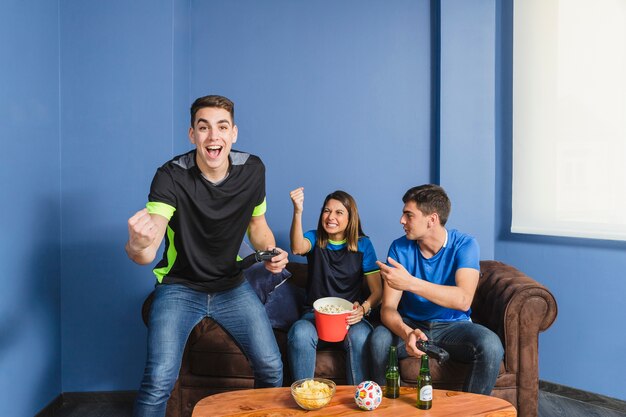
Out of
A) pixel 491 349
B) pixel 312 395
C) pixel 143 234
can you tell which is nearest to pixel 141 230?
pixel 143 234

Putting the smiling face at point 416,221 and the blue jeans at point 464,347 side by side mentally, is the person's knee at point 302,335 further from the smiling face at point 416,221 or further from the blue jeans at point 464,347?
the smiling face at point 416,221

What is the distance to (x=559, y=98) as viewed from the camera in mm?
2887

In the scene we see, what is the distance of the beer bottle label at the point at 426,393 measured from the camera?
5.36 ft

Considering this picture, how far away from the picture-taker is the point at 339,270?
2.67 m

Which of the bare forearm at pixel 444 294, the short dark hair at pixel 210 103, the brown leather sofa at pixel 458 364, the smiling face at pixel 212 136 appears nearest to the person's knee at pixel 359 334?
the brown leather sofa at pixel 458 364

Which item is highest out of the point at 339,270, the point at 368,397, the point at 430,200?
the point at 430,200

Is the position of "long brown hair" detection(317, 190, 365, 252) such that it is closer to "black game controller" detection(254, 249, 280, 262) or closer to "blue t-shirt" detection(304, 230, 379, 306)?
"blue t-shirt" detection(304, 230, 379, 306)

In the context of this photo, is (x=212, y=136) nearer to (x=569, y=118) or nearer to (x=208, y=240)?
(x=208, y=240)

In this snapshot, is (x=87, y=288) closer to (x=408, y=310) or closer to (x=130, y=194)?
(x=130, y=194)

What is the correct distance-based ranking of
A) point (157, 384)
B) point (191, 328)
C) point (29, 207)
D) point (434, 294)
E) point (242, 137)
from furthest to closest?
point (242, 137)
point (29, 207)
point (434, 294)
point (191, 328)
point (157, 384)

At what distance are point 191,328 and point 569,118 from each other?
2.28 metres

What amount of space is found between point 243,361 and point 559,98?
7.26ft

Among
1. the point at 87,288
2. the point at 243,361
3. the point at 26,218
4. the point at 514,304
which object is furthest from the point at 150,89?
the point at 514,304

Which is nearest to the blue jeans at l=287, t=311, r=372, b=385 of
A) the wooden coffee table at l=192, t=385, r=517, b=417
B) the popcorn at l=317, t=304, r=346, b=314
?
the popcorn at l=317, t=304, r=346, b=314
